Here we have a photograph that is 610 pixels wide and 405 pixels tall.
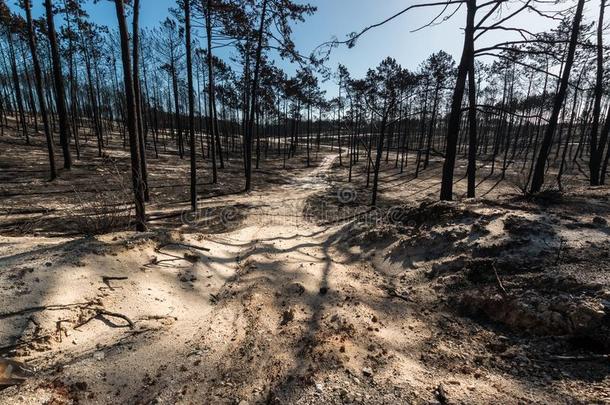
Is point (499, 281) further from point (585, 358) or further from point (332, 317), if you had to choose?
point (332, 317)

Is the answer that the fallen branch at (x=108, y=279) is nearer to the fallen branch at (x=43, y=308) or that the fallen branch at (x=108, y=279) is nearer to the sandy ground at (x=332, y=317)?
the sandy ground at (x=332, y=317)

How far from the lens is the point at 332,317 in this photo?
4.50 meters

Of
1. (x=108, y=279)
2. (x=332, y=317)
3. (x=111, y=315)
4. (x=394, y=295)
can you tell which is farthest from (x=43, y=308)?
(x=394, y=295)

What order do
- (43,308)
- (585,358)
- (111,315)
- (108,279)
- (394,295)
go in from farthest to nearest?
(394,295), (108,279), (111,315), (43,308), (585,358)

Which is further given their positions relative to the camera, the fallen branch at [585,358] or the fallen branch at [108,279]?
the fallen branch at [108,279]

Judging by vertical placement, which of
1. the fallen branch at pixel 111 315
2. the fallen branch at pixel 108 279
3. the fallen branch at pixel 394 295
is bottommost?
the fallen branch at pixel 394 295

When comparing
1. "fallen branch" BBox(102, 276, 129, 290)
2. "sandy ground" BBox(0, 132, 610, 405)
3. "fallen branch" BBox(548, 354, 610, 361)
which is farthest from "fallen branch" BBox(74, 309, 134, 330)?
"fallen branch" BBox(548, 354, 610, 361)

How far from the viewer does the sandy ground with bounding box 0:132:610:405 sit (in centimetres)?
295

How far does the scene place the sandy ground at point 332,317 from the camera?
9.67 ft

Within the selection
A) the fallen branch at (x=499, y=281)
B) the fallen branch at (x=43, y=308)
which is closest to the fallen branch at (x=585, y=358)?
the fallen branch at (x=499, y=281)

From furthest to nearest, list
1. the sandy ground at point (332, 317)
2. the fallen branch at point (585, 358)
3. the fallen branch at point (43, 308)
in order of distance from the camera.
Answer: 1. the fallen branch at point (43, 308)
2. the sandy ground at point (332, 317)
3. the fallen branch at point (585, 358)

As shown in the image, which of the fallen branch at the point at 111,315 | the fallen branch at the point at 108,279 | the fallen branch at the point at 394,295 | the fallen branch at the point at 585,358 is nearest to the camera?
the fallen branch at the point at 585,358

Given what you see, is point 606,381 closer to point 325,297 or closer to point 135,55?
point 325,297

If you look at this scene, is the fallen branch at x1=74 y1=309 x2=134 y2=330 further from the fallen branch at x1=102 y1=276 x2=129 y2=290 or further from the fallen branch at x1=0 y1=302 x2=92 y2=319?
the fallen branch at x1=102 y1=276 x2=129 y2=290
